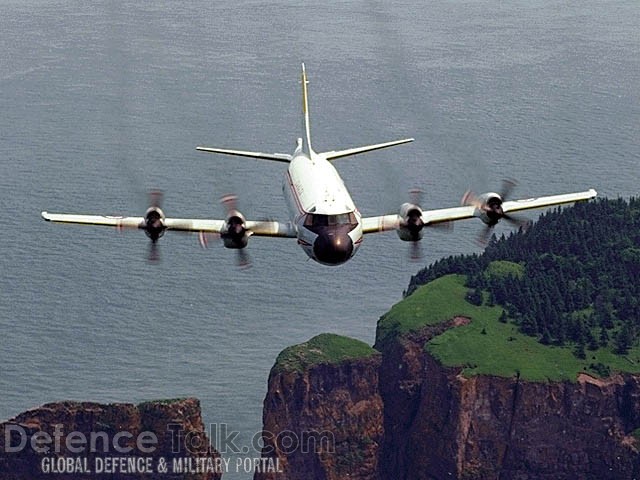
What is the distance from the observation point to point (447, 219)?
133m

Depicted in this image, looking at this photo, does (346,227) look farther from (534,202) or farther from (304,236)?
(534,202)

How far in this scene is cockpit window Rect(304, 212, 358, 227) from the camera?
123438 mm

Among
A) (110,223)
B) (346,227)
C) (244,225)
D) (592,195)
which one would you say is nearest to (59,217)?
(110,223)

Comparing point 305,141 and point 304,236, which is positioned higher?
point 305,141

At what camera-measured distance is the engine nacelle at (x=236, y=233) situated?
127 m

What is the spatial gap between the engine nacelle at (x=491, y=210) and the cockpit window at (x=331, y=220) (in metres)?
15.6

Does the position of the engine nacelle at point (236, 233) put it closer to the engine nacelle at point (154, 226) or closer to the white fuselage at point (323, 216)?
the white fuselage at point (323, 216)

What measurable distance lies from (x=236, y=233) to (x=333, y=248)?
10.0m

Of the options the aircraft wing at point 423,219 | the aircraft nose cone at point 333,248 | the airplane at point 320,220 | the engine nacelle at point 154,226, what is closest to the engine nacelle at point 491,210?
the airplane at point 320,220

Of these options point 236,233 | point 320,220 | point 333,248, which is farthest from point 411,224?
point 236,233

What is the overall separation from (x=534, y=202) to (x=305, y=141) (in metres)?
29.5

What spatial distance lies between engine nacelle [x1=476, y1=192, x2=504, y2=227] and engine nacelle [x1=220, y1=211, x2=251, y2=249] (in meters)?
20.7

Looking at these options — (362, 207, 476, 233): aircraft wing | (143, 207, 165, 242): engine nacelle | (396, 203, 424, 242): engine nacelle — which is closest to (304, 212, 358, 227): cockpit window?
(362, 207, 476, 233): aircraft wing

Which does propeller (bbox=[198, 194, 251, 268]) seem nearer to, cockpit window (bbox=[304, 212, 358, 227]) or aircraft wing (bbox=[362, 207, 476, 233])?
cockpit window (bbox=[304, 212, 358, 227])
